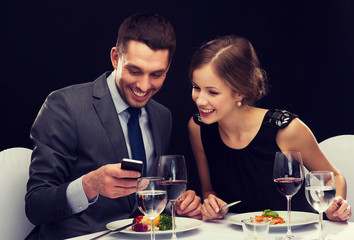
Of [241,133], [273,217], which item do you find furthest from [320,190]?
[241,133]

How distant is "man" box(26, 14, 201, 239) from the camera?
6.82 ft

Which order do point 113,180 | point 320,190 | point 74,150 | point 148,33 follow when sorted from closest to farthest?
1. point 320,190
2. point 113,180
3. point 74,150
4. point 148,33

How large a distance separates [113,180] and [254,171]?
1081mm

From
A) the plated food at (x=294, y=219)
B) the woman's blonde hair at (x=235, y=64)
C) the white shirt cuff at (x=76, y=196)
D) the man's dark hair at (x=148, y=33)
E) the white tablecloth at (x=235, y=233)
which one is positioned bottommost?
the white tablecloth at (x=235, y=233)

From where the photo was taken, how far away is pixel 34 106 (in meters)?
3.08

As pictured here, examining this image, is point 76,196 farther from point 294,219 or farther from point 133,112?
point 294,219

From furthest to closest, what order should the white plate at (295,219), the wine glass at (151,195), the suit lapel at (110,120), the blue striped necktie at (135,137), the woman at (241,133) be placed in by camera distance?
the woman at (241,133), the blue striped necktie at (135,137), the suit lapel at (110,120), the white plate at (295,219), the wine glass at (151,195)

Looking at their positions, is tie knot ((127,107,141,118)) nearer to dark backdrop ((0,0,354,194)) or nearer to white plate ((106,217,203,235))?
white plate ((106,217,203,235))

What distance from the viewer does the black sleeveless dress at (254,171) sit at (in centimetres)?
260

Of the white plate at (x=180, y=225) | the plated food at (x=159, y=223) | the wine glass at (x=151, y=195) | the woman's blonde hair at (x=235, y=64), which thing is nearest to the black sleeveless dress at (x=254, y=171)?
the woman's blonde hair at (x=235, y=64)

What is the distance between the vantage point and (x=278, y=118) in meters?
2.64

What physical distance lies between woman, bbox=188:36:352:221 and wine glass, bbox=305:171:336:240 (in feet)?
2.70

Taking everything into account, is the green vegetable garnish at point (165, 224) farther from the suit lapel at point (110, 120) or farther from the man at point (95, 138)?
the suit lapel at point (110, 120)

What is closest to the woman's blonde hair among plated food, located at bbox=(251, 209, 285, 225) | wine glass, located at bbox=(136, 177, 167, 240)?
Answer: plated food, located at bbox=(251, 209, 285, 225)
